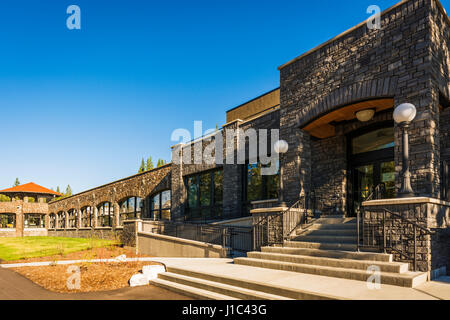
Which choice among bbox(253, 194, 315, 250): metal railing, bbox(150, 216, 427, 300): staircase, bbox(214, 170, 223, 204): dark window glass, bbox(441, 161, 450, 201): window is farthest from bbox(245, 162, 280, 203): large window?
bbox(441, 161, 450, 201): window

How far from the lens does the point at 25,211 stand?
3950 cm

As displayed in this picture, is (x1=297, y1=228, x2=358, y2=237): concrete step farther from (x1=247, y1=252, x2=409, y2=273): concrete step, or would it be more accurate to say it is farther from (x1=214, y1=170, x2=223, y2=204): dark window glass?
(x1=214, y1=170, x2=223, y2=204): dark window glass

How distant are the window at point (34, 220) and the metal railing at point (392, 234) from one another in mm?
45553

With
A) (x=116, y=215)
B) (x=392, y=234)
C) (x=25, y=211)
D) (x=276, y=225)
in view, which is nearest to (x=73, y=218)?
(x=25, y=211)

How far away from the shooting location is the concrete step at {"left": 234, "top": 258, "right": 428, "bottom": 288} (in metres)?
5.78

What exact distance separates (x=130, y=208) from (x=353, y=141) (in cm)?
1872

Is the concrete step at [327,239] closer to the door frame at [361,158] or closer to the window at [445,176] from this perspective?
the window at [445,176]

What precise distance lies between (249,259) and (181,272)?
6.01 feet

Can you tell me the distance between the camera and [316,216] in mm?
11648

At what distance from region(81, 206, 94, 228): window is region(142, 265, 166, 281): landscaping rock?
2507 centimetres

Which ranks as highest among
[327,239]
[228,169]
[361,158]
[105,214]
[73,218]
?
A: [361,158]

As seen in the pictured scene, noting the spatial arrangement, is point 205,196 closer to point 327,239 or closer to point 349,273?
point 327,239
